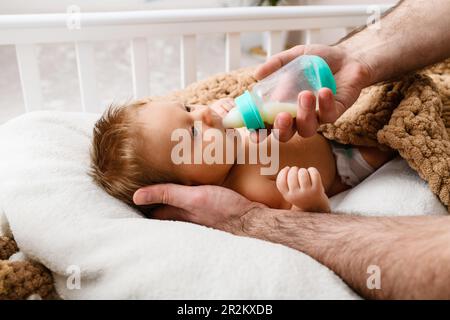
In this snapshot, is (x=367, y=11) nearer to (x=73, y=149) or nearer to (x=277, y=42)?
(x=277, y=42)

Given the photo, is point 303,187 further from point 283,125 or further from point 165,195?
point 165,195

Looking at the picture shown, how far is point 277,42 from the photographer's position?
146 cm

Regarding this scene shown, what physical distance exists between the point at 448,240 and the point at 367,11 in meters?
0.97

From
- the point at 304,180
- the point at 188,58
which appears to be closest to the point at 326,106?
the point at 304,180

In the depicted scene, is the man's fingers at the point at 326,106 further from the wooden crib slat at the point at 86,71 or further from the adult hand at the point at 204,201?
the wooden crib slat at the point at 86,71

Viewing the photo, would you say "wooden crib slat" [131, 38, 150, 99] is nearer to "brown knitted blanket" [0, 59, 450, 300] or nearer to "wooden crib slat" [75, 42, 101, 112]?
"wooden crib slat" [75, 42, 101, 112]

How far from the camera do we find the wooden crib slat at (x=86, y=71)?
1302 millimetres

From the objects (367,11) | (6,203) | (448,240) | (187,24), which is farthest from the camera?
(367,11)

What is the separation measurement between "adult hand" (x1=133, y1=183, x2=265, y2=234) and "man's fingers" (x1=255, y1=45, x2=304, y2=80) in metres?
0.26

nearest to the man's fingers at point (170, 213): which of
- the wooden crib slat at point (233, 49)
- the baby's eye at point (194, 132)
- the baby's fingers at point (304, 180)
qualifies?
the baby's eye at point (194, 132)

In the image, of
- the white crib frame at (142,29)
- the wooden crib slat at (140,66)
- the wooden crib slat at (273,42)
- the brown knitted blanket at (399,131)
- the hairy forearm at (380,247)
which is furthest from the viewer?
the wooden crib slat at (273,42)

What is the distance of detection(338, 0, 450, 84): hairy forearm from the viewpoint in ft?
3.55

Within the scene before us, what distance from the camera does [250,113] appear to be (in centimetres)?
89
